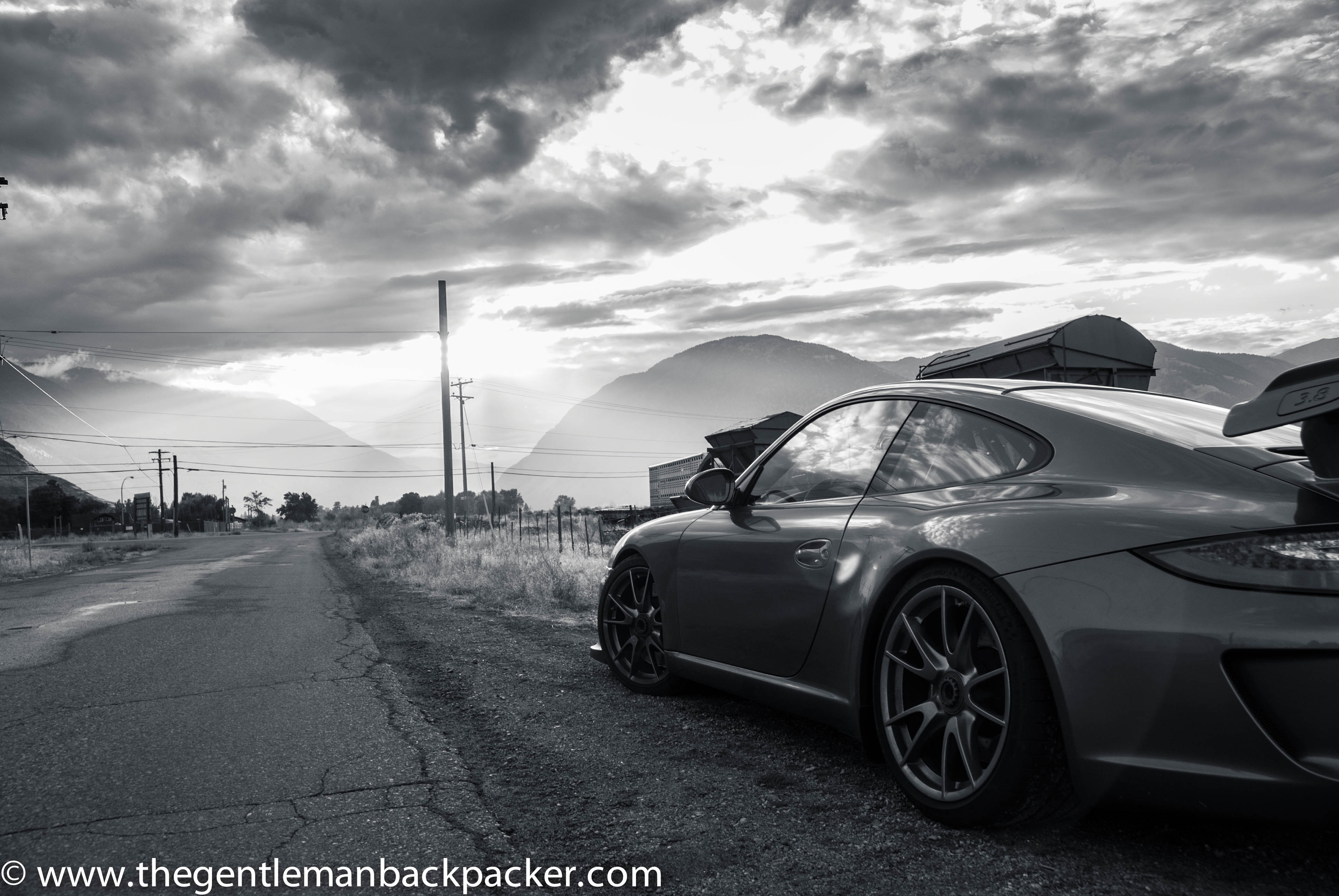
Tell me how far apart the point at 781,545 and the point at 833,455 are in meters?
0.46

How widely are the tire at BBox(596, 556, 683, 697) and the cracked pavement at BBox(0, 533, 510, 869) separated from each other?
1.06 m

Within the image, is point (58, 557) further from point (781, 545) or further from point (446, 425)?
point (781, 545)

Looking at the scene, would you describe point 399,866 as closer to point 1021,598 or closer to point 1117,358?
point 1021,598

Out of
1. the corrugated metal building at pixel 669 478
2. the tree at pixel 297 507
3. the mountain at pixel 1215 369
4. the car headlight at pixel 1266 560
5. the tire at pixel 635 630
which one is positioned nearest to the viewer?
the car headlight at pixel 1266 560

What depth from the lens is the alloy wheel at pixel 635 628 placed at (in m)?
4.43

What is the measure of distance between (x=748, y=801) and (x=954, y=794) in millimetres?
691

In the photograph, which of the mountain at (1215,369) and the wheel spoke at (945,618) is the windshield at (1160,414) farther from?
the mountain at (1215,369)

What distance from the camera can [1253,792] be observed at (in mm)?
1949

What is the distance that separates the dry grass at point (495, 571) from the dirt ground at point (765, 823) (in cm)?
363

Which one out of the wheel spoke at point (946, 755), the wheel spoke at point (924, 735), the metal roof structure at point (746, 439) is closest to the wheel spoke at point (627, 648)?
the wheel spoke at point (924, 735)

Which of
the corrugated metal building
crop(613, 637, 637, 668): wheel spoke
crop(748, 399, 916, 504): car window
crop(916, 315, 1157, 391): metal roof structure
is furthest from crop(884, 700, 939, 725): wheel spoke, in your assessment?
the corrugated metal building

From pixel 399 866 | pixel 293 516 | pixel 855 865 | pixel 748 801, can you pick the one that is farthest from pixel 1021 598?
pixel 293 516

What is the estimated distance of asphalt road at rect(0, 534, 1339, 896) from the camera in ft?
7.52

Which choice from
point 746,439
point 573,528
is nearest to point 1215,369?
point 573,528
